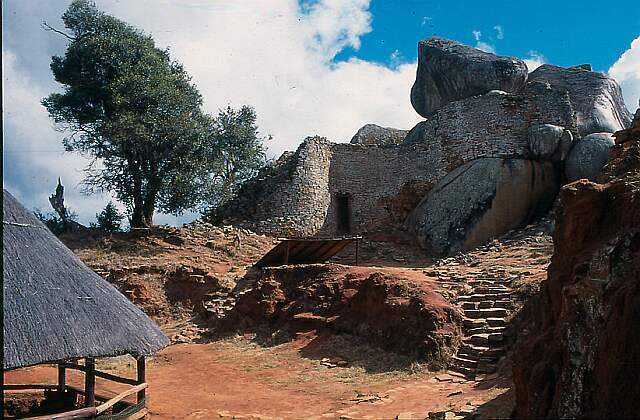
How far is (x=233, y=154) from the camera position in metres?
24.5

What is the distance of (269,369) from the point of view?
1241 centimetres

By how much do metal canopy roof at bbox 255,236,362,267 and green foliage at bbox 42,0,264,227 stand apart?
5.74 meters

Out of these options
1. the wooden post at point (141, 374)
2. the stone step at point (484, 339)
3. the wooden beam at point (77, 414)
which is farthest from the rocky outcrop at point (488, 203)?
the wooden beam at point (77, 414)

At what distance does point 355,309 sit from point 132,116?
11.9 m

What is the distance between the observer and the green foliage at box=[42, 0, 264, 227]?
70.7 feet

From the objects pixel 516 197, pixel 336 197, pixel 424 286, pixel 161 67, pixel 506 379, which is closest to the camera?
pixel 506 379

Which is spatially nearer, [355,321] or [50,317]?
[50,317]

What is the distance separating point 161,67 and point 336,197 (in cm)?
907

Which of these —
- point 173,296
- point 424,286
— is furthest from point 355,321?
point 173,296

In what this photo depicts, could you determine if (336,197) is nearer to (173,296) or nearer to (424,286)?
(173,296)

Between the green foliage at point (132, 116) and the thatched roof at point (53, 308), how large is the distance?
12.9m

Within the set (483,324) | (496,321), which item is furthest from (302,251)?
(496,321)

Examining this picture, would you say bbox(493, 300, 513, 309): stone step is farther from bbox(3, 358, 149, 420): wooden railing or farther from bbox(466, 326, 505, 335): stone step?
bbox(3, 358, 149, 420): wooden railing

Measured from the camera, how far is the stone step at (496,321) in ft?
38.5
